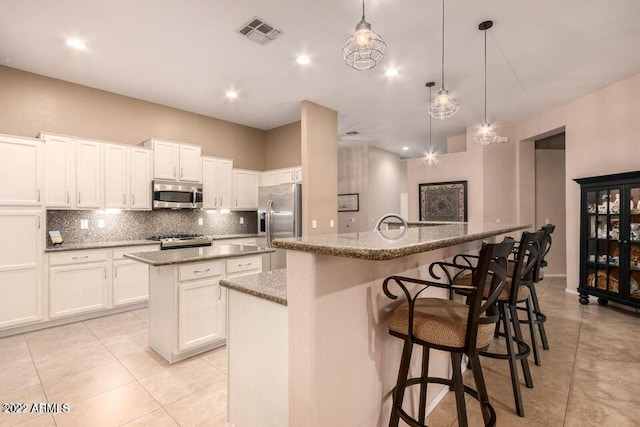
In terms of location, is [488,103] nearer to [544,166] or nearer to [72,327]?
[544,166]

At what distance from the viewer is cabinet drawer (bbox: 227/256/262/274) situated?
2980 mm

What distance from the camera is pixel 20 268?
3379 millimetres

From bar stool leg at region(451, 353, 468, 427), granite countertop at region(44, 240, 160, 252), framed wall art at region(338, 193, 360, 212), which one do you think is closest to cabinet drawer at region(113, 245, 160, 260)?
granite countertop at region(44, 240, 160, 252)

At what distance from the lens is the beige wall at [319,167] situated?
483 centimetres

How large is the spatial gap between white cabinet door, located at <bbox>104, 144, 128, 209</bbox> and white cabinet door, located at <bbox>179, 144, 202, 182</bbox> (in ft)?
2.61

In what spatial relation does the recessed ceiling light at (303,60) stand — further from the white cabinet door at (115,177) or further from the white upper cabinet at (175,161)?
the white cabinet door at (115,177)

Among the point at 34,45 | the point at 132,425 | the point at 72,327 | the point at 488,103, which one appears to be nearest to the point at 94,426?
the point at 132,425

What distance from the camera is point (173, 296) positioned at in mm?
2596

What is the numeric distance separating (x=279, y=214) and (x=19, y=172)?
3.29 meters

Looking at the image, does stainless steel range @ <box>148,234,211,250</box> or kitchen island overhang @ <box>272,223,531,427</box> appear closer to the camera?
kitchen island overhang @ <box>272,223,531,427</box>

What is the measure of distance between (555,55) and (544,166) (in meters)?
3.42

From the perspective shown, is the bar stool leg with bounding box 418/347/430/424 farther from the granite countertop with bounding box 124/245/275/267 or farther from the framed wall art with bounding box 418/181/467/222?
the framed wall art with bounding box 418/181/467/222

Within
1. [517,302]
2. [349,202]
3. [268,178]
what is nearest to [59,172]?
[268,178]

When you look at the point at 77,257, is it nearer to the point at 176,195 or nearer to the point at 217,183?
the point at 176,195
